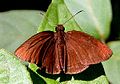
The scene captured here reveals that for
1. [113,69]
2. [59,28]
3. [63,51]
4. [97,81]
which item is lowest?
[113,69]

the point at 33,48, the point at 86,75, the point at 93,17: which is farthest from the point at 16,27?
the point at 86,75

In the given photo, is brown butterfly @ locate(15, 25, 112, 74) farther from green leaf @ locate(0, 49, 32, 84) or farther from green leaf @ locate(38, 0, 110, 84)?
green leaf @ locate(0, 49, 32, 84)

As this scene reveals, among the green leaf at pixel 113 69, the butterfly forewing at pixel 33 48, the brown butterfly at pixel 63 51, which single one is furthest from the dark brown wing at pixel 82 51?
the green leaf at pixel 113 69

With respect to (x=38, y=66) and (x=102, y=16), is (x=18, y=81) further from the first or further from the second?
(x=102, y=16)

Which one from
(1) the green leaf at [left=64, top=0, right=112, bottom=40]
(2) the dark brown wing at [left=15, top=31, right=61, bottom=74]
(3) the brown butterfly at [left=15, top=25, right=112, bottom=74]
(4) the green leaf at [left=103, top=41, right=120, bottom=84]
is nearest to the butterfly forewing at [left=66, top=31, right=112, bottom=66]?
(3) the brown butterfly at [left=15, top=25, right=112, bottom=74]

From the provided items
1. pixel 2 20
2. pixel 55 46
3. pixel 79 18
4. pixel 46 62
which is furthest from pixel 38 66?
pixel 2 20

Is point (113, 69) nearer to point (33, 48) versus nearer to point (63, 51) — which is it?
point (63, 51)
